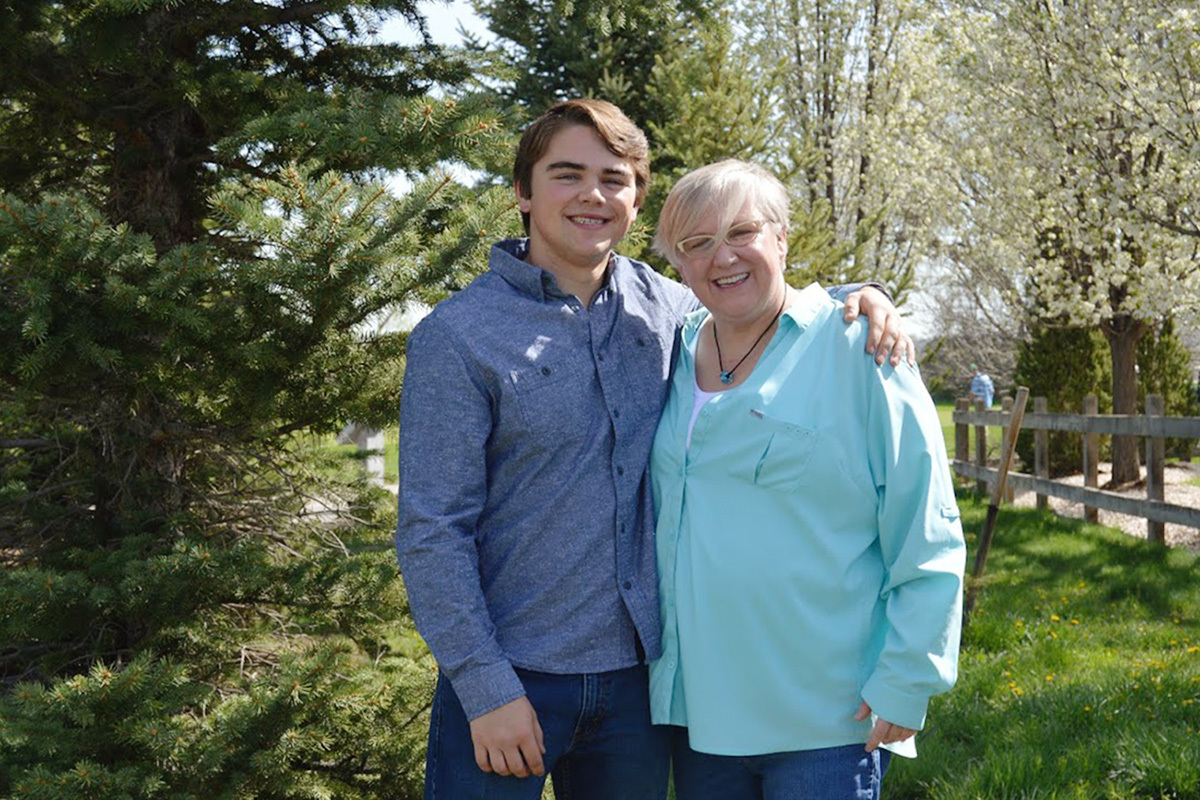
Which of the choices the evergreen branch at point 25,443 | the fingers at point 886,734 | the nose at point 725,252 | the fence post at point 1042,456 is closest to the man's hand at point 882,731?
the fingers at point 886,734

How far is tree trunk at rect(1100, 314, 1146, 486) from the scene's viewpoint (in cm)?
1185

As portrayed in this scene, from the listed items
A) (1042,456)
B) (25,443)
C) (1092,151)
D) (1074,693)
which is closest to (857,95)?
(1092,151)

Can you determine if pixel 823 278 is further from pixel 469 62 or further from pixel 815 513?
pixel 815 513

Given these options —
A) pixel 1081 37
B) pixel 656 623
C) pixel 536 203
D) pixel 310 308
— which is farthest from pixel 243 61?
pixel 1081 37

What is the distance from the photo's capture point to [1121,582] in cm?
758

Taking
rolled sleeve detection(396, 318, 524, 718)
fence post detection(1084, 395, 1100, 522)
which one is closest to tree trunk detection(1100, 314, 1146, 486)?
fence post detection(1084, 395, 1100, 522)

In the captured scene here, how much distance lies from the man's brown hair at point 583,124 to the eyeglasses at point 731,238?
0.79 ft

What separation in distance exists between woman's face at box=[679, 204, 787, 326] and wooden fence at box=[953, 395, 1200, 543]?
7.12 meters

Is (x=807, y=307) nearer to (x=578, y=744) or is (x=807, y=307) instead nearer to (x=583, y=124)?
(x=583, y=124)

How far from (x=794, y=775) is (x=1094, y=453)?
9.59 meters

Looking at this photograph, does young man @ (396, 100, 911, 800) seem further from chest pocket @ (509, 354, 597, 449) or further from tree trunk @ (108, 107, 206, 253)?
tree trunk @ (108, 107, 206, 253)

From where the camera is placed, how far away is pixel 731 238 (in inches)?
86.4

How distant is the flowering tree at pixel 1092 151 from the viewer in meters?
8.52

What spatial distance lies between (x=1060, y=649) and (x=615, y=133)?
4687 mm
